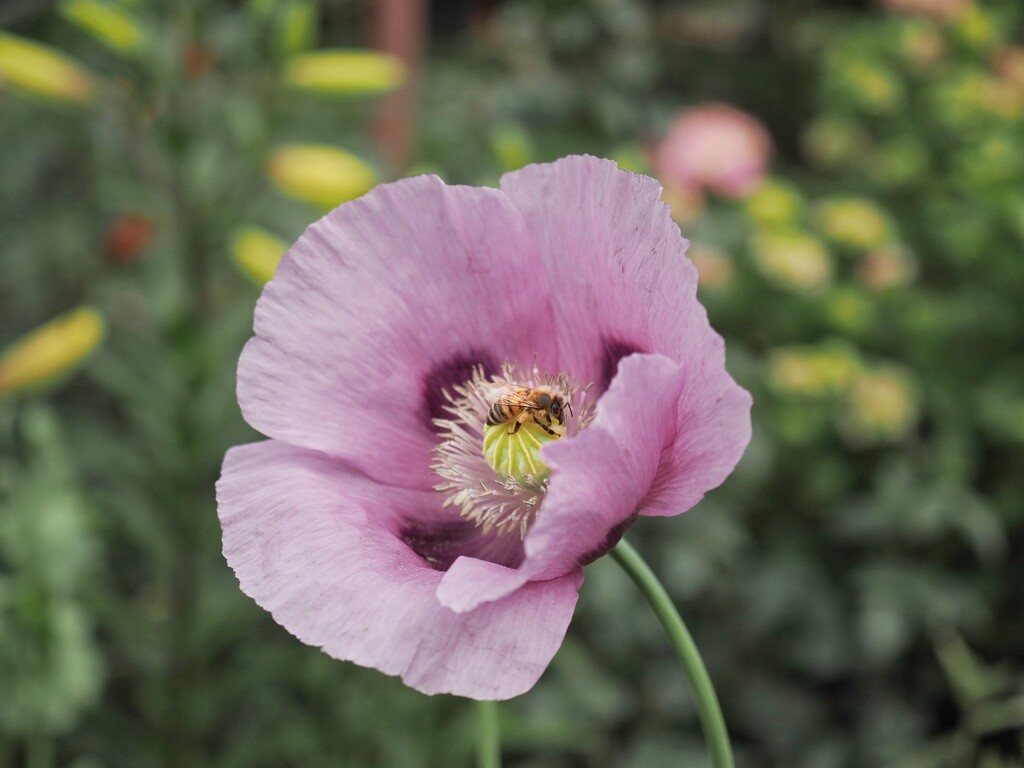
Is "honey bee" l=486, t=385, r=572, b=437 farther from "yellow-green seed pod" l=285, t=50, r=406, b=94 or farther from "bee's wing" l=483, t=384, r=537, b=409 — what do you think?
"yellow-green seed pod" l=285, t=50, r=406, b=94

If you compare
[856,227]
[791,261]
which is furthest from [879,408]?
[856,227]

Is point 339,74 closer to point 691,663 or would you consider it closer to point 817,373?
point 817,373

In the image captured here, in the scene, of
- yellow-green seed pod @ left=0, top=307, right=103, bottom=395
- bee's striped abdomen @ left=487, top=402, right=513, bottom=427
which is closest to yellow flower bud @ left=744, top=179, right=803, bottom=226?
yellow-green seed pod @ left=0, top=307, right=103, bottom=395

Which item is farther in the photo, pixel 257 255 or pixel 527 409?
pixel 257 255

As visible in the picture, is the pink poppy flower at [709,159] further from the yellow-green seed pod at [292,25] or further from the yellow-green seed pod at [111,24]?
the yellow-green seed pod at [111,24]

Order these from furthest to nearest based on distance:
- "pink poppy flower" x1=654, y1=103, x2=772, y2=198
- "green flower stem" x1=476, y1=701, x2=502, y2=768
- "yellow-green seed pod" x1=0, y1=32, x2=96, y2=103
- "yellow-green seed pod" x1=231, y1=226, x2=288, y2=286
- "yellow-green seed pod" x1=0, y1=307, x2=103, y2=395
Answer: "pink poppy flower" x1=654, y1=103, x2=772, y2=198 → "yellow-green seed pod" x1=0, y1=32, x2=96, y2=103 → "yellow-green seed pod" x1=0, y1=307, x2=103, y2=395 → "yellow-green seed pod" x1=231, y1=226, x2=288, y2=286 → "green flower stem" x1=476, y1=701, x2=502, y2=768

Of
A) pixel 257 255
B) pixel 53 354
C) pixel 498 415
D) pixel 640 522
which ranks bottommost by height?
pixel 640 522
